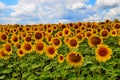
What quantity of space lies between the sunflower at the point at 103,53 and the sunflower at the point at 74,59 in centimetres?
43

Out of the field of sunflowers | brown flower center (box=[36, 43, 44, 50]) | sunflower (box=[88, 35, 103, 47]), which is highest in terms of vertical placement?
sunflower (box=[88, 35, 103, 47])

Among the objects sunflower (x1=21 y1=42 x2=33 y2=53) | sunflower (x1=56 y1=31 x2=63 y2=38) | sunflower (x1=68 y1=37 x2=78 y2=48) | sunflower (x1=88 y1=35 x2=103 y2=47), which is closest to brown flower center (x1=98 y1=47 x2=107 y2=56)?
sunflower (x1=88 y1=35 x2=103 y2=47)

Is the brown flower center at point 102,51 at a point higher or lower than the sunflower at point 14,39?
lower

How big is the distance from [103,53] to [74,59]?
2.36ft

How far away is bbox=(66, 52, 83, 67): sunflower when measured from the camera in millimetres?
8594

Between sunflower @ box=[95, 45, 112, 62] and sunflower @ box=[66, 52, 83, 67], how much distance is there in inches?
17.1

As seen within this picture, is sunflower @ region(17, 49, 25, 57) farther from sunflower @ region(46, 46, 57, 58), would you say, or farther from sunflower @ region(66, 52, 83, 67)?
sunflower @ region(66, 52, 83, 67)

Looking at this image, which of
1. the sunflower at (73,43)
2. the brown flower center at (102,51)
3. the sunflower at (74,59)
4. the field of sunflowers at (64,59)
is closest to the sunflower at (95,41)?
the field of sunflowers at (64,59)

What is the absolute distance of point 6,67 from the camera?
1107 cm

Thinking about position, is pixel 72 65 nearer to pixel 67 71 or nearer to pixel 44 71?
pixel 67 71

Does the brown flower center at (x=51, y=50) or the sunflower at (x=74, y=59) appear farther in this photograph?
the brown flower center at (x=51, y=50)

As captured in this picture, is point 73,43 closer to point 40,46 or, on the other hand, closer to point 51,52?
point 51,52

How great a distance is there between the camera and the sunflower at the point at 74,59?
859cm

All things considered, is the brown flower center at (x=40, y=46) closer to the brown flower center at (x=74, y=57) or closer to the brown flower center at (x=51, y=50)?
the brown flower center at (x=51, y=50)
